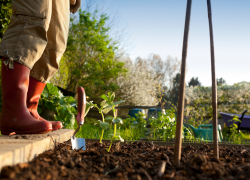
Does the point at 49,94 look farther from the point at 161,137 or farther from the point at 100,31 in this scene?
the point at 100,31

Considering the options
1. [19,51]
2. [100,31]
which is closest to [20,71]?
[19,51]

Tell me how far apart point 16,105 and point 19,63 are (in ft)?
0.78

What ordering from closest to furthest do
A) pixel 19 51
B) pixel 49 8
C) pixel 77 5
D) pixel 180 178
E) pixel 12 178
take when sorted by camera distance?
pixel 12 178
pixel 180 178
pixel 19 51
pixel 49 8
pixel 77 5

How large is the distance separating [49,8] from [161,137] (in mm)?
1731

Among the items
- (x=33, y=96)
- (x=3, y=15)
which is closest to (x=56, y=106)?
(x=33, y=96)

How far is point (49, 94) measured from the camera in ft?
8.77

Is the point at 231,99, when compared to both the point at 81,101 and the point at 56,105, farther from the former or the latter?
the point at 81,101

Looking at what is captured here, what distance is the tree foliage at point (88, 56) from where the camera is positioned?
7.55 m

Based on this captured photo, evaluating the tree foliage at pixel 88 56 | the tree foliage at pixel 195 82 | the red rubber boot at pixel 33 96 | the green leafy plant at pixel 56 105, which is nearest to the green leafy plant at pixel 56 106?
the green leafy plant at pixel 56 105

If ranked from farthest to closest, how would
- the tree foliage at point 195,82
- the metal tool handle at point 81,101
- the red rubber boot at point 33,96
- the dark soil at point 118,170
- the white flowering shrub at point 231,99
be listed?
the tree foliage at point 195,82 < the white flowering shrub at point 231,99 < the red rubber boot at point 33,96 < the metal tool handle at point 81,101 < the dark soil at point 118,170

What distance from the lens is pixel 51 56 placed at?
4.68ft

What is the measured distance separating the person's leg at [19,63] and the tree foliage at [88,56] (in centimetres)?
633

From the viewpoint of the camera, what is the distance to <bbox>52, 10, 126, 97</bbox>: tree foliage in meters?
7.55

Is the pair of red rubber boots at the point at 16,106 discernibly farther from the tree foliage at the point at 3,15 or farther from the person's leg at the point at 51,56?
the tree foliage at the point at 3,15
